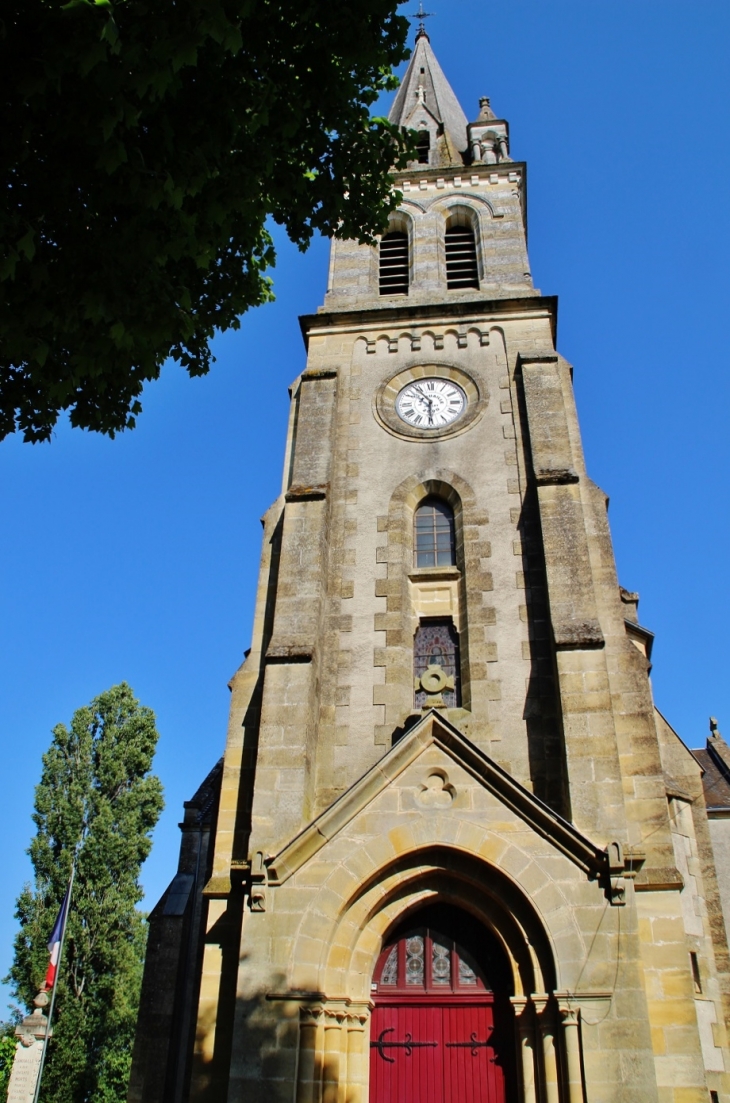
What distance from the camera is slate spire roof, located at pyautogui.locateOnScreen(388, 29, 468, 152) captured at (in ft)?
85.7

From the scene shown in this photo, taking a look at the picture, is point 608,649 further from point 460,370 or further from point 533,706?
point 460,370

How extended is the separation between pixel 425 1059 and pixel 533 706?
15.5 feet

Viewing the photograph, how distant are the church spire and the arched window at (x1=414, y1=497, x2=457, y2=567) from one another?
1284 cm

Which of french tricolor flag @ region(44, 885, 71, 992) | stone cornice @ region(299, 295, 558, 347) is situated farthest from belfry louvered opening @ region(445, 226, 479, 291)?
french tricolor flag @ region(44, 885, 71, 992)


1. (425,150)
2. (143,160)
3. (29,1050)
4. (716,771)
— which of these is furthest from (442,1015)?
(425,150)

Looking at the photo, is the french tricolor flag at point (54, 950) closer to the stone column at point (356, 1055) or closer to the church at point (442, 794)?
the church at point (442, 794)

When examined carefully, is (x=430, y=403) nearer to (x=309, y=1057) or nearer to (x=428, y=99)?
(x=309, y=1057)

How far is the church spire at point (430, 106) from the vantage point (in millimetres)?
24953

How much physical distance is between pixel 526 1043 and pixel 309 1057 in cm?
249

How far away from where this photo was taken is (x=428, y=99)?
27.3 metres

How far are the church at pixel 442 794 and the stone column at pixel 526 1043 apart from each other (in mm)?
36

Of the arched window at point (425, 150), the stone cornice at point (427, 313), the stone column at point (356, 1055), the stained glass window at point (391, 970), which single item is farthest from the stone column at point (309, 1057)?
the arched window at point (425, 150)

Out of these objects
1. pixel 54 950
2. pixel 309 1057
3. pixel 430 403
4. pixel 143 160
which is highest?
pixel 430 403

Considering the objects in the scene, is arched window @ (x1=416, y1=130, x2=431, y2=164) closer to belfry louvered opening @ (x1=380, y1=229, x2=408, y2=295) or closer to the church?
belfry louvered opening @ (x1=380, y1=229, x2=408, y2=295)
